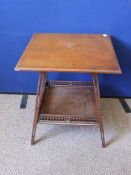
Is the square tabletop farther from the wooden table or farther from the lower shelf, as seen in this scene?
the lower shelf

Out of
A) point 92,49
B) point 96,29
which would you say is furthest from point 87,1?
point 92,49

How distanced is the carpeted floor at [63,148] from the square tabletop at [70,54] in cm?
60

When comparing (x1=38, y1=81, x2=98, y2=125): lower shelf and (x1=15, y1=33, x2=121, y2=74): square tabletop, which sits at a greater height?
(x1=15, y1=33, x2=121, y2=74): square tabletop

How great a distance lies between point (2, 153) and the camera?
1.46 metres

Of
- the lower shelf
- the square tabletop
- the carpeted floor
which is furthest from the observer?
the lower shelf

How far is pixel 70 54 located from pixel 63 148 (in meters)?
0.64

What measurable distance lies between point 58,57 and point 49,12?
0.55m

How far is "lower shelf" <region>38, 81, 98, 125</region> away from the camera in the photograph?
1482mm

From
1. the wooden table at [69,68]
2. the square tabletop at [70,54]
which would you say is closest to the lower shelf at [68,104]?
the wooden table at [69,68]

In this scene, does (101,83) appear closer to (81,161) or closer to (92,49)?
(92,49)

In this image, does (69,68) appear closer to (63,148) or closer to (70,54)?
(70,54)

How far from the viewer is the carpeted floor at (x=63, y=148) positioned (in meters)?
1.36

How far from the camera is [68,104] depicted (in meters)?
1.62

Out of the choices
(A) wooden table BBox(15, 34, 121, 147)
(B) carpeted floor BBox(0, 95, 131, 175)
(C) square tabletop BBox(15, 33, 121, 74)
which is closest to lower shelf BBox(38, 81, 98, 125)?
(A) wooden table BBox(15, 34, 121, 147)
